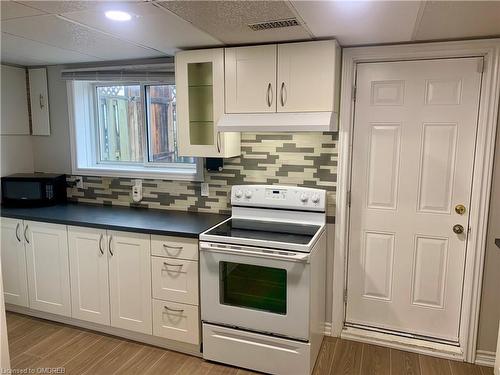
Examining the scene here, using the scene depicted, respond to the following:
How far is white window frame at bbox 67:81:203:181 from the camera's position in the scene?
10.6 ft

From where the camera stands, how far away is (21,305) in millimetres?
3092

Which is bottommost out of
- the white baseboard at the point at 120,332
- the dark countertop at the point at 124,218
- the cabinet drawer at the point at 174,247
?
the white baseboard at the point at 120,332

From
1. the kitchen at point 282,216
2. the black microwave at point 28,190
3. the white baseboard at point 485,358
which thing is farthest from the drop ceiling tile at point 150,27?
the white baseboard at point 485,358

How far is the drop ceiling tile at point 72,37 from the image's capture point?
2.08m

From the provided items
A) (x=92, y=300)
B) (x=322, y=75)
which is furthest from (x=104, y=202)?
(x=322, y=75)

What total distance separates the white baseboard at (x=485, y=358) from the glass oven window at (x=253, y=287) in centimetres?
138

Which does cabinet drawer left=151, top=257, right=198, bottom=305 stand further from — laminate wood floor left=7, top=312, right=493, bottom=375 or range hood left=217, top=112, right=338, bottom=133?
range hood left=217, top=112, right=338, bottom=133

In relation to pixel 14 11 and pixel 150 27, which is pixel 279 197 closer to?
pixel 150 27

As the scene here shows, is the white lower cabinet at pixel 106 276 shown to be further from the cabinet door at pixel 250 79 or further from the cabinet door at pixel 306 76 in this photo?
the cabinet door at pixel 306 76

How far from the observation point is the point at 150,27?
2.12 metres

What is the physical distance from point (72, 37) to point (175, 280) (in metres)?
1.68

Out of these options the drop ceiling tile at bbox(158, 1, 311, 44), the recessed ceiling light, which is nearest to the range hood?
the drop ceiling tile at bbox(158, 1, 311, 44)

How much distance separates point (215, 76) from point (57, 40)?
3.40 feet

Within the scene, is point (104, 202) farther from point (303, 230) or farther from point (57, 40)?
point (303, 230)
